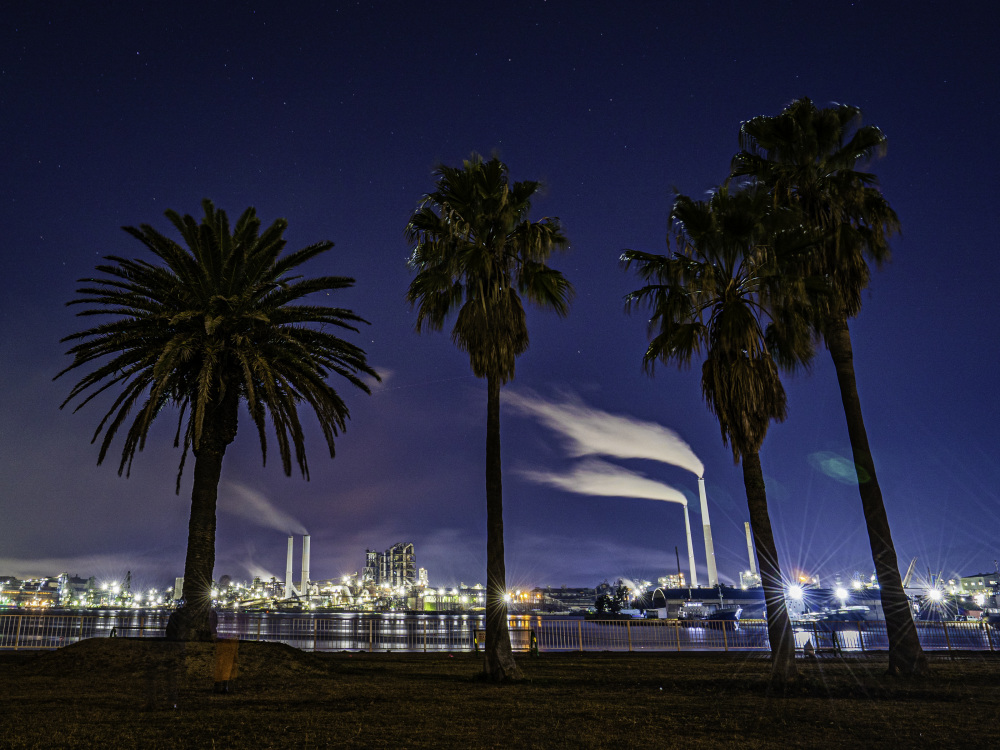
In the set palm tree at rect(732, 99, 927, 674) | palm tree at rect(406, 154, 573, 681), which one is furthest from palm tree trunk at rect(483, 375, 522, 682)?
palm tree at rect(732, 99, 927, 674)

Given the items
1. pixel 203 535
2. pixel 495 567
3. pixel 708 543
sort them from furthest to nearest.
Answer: pixel 708 543
pixel 203 535
pixel 495 567

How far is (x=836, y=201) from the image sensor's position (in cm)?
1870

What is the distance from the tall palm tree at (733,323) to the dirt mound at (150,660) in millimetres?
11935

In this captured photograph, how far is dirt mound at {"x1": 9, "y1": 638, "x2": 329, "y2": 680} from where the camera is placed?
15.3 metres

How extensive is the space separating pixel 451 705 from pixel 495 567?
19.5ft

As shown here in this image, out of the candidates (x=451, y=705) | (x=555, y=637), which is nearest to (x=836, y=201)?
(x=451, y=705)

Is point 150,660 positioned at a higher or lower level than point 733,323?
lower

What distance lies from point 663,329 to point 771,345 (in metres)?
3.64

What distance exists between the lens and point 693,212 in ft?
54.0

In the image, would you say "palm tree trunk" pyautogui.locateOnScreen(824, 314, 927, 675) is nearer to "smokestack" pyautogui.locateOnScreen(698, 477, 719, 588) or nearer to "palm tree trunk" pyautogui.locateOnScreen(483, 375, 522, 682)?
"palm tree trunk" pyautogui.locateOnScreen(483, 375, 522, 682)

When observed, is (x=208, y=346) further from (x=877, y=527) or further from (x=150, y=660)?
(x=877, y=527)

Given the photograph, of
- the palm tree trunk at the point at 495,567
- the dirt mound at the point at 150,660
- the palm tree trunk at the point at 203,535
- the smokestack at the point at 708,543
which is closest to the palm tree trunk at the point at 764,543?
the palm tree trunk at the point at 495,567

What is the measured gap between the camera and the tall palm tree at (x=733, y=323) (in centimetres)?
1571

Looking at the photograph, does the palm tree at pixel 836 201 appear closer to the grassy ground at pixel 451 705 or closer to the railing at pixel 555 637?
the grassy ground at pixel 451 705
